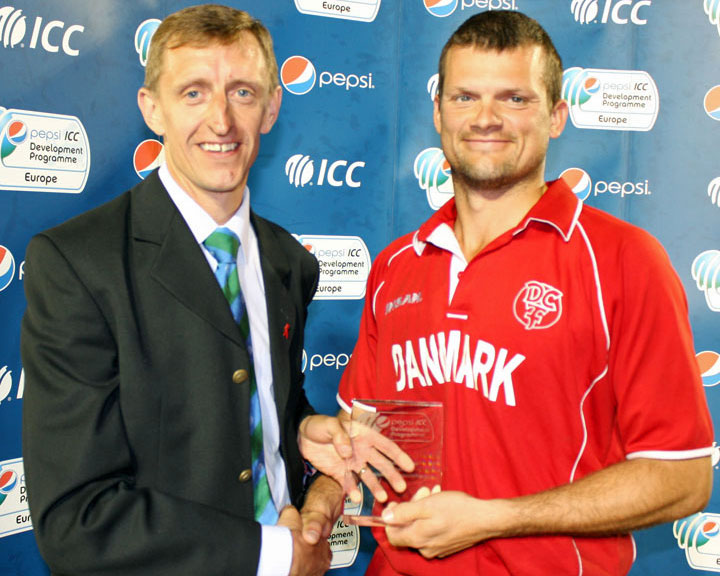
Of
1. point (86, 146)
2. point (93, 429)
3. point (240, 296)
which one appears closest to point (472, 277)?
point (240, 296)

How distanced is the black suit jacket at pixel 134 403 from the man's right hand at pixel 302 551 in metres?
0.12

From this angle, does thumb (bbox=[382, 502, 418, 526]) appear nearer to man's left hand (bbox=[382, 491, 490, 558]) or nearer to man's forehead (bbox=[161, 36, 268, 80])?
man's left hand (bbox=[382, 491, 490, 558])

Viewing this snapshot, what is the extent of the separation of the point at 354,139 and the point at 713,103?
1.90 metres

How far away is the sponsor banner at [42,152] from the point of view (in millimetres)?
2744

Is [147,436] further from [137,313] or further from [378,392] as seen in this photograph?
[378,392]

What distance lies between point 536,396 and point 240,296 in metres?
0.85

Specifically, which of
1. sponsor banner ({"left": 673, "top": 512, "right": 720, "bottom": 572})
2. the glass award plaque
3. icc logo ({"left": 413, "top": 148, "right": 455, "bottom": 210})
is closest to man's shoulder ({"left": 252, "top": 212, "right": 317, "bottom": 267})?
the glass award plaque

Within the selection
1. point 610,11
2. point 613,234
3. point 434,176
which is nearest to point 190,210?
point 613,234

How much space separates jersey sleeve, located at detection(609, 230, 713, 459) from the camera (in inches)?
72.6

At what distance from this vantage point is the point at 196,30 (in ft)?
6.20

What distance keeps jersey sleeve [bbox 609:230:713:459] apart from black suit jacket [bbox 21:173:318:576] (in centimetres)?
99

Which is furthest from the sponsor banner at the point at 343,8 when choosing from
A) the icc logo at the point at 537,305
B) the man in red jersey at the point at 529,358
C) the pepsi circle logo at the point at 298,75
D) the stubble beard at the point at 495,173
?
the icc logo at the point at 537,305

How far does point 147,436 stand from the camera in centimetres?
173

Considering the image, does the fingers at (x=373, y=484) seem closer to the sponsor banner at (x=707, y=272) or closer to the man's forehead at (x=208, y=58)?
the man's forehead at (x=208, y=58)
